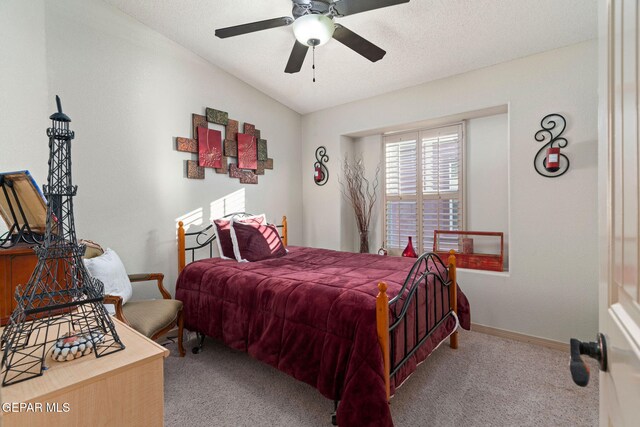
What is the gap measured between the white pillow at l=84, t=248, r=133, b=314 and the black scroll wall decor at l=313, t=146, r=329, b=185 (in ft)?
8.72

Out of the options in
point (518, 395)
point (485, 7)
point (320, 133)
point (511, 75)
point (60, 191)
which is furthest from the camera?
point (320, 133)

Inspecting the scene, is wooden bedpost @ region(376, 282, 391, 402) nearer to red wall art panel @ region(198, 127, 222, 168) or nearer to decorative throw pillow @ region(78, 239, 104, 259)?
decorative throw pillow @ region(78, 239, 104, 259)

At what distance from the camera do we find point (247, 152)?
12.5 feet

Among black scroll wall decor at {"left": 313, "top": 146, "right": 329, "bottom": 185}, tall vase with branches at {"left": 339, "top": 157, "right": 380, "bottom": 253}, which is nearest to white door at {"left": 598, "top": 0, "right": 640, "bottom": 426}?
tall vase with branches at {"left": 339, "top": 157, "right": 380, "bottom": 253}

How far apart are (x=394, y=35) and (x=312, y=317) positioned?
2.44 m

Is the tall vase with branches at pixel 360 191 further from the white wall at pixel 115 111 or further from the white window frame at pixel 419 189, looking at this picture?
the white wall at pixel 115 111

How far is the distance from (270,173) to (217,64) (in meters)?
1.41

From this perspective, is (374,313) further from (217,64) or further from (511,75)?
(217,64)

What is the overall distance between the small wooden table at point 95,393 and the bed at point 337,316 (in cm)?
93

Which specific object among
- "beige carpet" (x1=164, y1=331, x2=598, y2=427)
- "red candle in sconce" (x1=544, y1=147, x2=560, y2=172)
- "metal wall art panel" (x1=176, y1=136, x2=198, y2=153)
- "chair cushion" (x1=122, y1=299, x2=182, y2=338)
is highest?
"metal wall art panel" (x1=176, y1=136, x2=198, y2=153)

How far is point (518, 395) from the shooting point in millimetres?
2092

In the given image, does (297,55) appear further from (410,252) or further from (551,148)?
(410,252)

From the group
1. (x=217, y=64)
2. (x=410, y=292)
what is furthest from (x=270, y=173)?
(x=410, y=292)

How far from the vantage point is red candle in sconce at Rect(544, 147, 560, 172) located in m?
2.68
